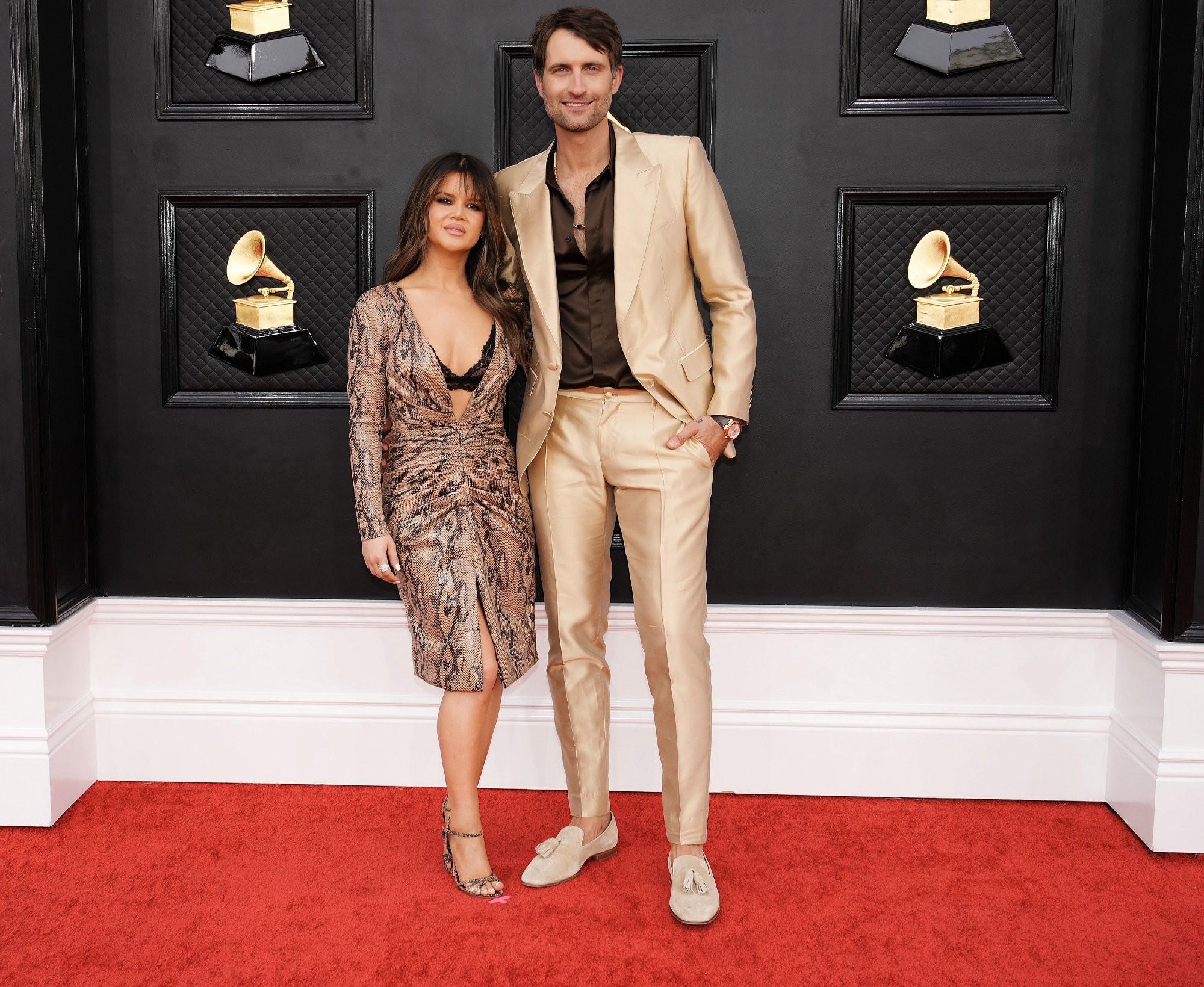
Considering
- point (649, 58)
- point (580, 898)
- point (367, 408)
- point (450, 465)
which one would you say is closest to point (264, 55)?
point (649, 58)

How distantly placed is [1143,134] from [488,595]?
88.2 inches

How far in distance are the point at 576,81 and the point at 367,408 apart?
36.4 inches

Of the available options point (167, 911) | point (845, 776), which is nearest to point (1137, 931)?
point (845, 776)

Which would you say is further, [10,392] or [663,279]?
[10,392]

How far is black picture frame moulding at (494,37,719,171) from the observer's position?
10.5 ft

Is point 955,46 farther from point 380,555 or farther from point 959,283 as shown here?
point 380,555

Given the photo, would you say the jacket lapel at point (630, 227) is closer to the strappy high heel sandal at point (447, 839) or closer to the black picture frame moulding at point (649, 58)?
the black picture frame moulding at point (649, 58)

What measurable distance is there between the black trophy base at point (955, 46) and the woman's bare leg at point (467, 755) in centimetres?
197

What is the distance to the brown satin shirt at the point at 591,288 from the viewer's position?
2809 mm

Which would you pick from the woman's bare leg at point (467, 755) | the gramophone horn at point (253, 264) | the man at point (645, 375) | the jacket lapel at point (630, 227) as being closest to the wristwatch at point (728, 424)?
the man at point (645, 375)

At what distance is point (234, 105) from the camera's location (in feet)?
10.8

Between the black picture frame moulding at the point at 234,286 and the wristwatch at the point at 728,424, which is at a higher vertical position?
the black picture frame moulding at the point at 234,286

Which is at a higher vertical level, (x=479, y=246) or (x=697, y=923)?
(x=479, y=246)

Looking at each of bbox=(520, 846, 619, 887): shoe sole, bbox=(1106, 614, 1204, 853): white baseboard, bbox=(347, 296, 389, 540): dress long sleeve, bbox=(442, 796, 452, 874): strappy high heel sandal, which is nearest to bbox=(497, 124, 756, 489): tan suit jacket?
bbox=(347, 296, 389, 540): dress long sleeve
